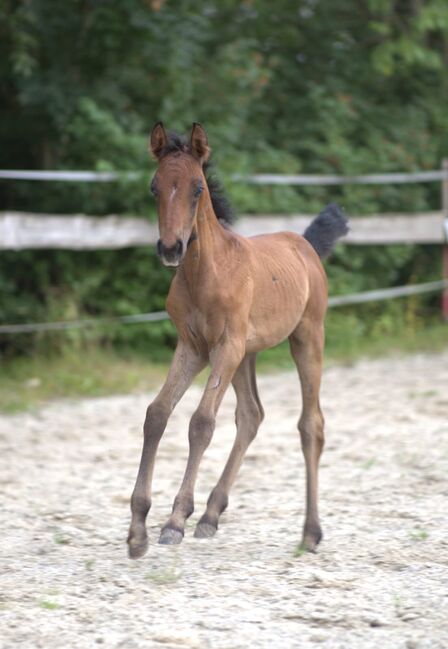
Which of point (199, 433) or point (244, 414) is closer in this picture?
point (199, 433)

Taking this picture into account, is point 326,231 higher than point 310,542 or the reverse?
higher

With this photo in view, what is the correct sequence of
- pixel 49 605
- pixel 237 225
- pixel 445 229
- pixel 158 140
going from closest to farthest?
pixel 49 605, pixel 158 140, pixel 237 225, pixel 445 229

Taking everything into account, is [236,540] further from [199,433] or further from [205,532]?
[199,433]

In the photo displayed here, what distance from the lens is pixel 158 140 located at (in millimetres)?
4203

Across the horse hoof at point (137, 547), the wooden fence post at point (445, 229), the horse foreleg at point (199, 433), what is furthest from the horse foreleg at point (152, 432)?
the wooden fence post at point (445, 229)

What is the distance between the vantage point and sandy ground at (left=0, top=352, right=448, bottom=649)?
11.8 ft

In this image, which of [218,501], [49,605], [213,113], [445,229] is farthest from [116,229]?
[49,605]

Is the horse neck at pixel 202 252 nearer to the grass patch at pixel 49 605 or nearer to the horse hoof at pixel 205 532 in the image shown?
the horse hoof at pixel 205 532

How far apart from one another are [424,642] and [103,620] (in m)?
1.04

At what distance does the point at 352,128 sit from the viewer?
12.3 m

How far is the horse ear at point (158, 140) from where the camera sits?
4.18 m

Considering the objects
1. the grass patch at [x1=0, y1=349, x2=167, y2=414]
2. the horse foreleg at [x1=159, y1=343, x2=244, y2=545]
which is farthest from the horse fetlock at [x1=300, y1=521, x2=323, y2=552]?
the grass patch at [x1=0, y1=349, x2=167, y2=414]

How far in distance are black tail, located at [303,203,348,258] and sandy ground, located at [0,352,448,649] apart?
1253 millimetres

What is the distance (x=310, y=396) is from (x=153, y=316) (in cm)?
469
